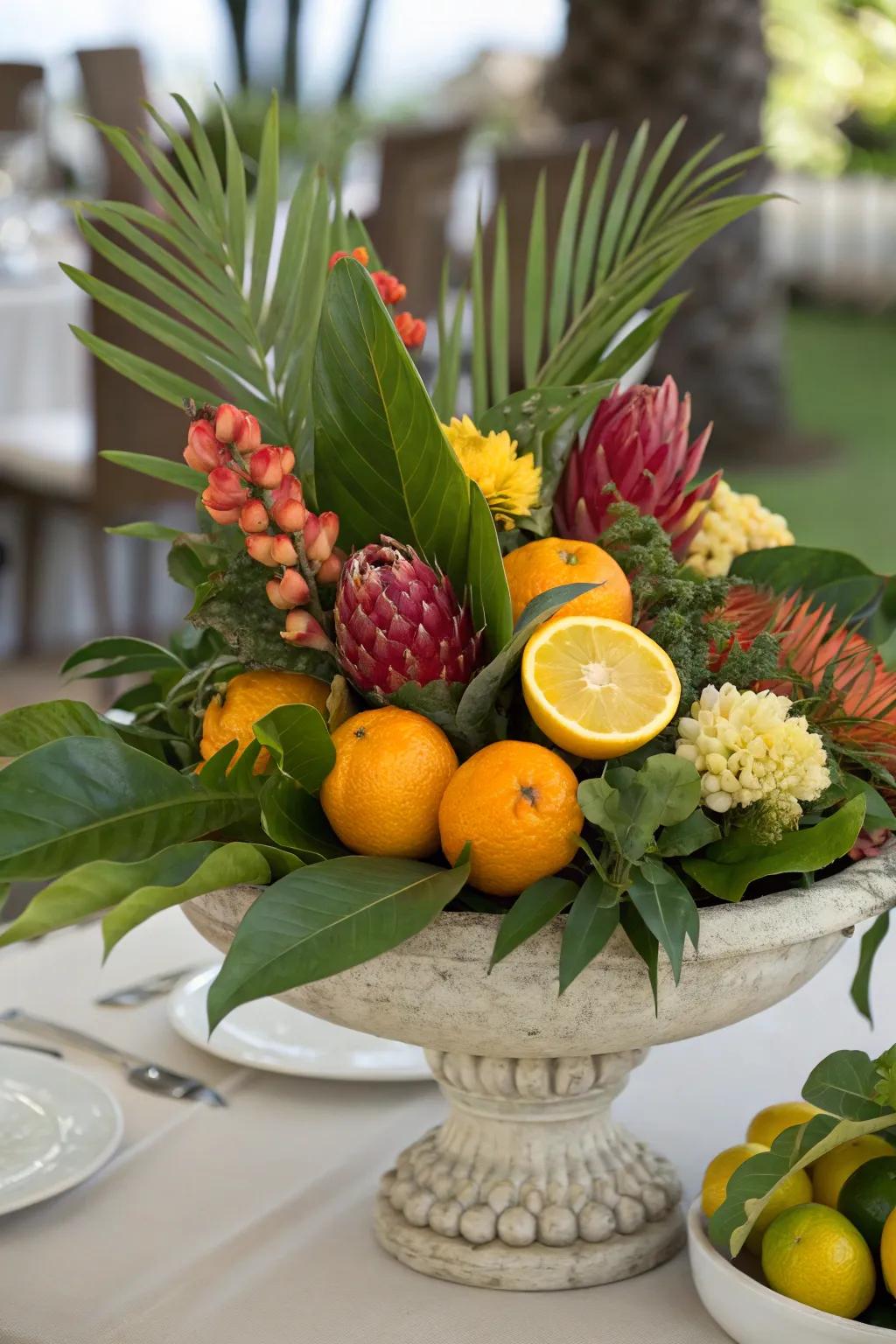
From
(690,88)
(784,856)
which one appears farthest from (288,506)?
(690,88)

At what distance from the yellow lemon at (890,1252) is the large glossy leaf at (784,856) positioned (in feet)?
0.42

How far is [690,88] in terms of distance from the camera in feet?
14.1

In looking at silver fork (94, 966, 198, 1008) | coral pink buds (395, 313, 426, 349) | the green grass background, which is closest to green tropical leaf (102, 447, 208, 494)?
coral pink buds (395, 313, 426, 349)

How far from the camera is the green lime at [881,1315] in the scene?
566 millimetres

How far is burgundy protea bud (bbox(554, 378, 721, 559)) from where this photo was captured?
69 centimetres

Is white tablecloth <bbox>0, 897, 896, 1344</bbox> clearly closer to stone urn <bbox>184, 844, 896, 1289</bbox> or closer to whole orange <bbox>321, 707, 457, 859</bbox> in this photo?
stone urn <bbox>184, 844, 896, 1289</bbox>

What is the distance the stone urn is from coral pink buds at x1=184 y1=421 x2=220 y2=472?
0.17 metres

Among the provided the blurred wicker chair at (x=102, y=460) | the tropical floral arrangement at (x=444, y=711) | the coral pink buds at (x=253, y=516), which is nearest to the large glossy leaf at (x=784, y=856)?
the tropical floral arrangement at (x=444, y=711)

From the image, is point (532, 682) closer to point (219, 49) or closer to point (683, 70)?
point (683, 70)

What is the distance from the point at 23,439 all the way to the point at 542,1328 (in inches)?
104

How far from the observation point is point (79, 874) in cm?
51

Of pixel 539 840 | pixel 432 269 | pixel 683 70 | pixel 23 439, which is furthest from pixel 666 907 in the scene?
pixel 683 70

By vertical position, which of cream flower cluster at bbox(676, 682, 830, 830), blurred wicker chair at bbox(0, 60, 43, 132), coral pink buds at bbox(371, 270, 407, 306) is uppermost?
blurred wicker chair at bbox(0, 60, 43, 132)

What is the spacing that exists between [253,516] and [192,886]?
153mm
